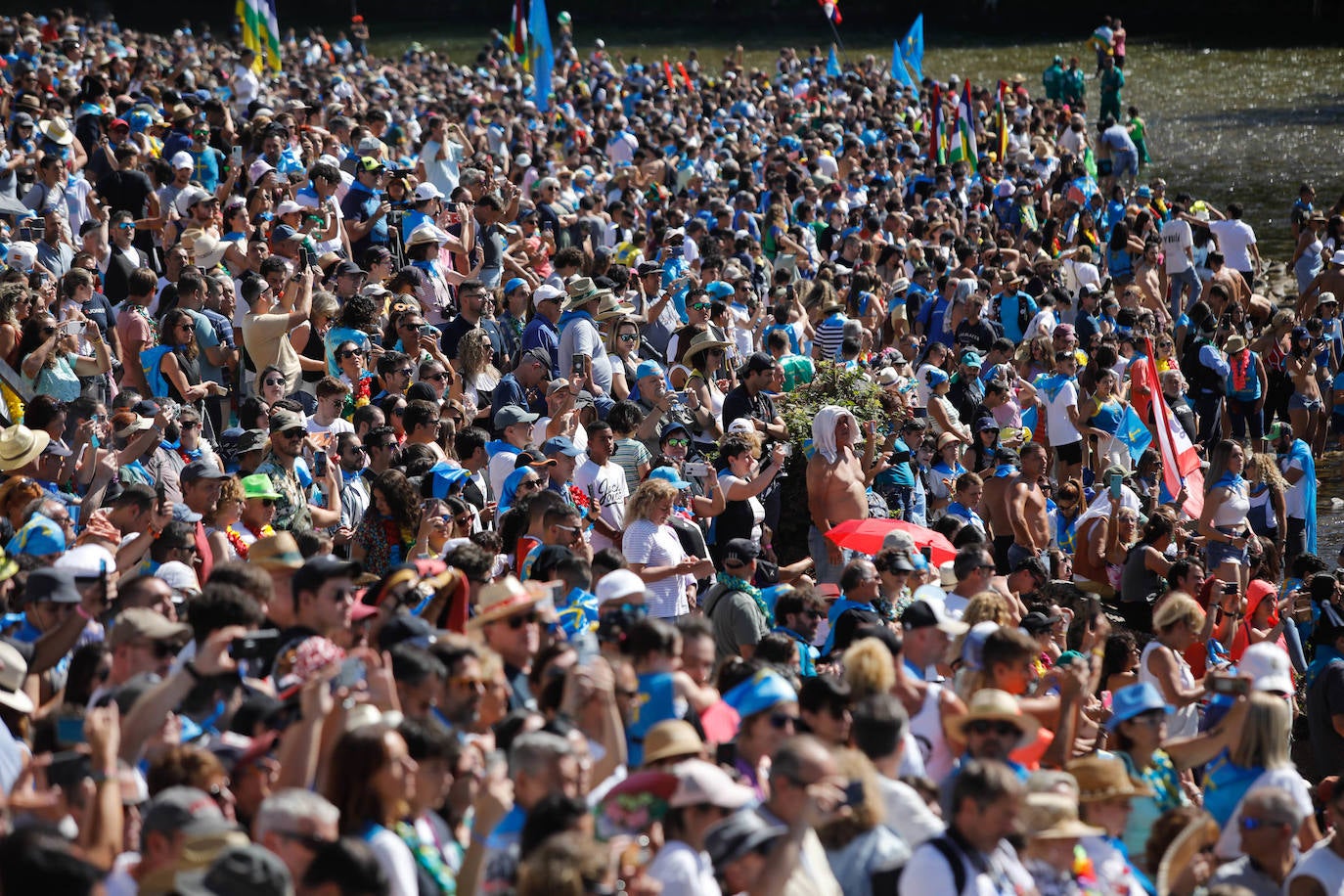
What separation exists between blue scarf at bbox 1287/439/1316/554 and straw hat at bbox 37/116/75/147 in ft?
33.2

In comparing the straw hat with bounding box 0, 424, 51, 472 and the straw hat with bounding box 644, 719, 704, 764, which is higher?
the straw hat with bounding box 0, 424, 51, 472

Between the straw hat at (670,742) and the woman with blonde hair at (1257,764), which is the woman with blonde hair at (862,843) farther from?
the woman with blonde hair at (1257,764)

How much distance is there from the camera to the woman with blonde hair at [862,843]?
5.03 metres

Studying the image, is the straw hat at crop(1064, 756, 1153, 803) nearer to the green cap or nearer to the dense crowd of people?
the dense crowd of people

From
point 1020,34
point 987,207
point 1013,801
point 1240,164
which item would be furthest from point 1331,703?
point 1020,34

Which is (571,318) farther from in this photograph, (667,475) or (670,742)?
(670,742)

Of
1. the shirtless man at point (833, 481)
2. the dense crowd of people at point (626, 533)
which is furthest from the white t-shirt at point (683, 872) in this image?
the shirtless man at point (833, 481)

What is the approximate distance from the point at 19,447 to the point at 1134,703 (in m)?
5.00

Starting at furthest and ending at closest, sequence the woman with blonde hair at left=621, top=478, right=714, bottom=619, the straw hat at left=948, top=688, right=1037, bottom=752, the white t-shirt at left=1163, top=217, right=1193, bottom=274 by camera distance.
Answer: the white t-shirt at left=1163, top=217, right=1193, bottom=274
the woman with blonde hair at left=621, top=478, right=714, bottom=619
the straw hat at left=948, top=688, right=1037, bottom=752

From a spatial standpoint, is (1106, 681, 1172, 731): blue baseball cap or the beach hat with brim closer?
the beach hat with brim

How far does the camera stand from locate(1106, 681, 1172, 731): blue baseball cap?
6.43m

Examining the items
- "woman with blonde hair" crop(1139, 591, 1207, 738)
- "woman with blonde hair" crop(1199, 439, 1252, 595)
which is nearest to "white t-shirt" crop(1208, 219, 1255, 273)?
"woman with blonde hair" crop(1199, 439, 1252, 595)

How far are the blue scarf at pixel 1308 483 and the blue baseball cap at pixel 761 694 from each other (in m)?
8.10

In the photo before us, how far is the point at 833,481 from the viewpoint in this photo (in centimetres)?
1029
